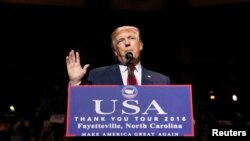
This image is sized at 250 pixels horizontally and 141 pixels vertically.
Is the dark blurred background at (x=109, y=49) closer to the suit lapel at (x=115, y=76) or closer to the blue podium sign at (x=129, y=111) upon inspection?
the suit lapel at (x=115, y=76)

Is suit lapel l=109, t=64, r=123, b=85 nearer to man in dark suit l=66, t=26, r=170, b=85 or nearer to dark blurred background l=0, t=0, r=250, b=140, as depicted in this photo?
man in dark suit l=66, t=26, r=170, b=85

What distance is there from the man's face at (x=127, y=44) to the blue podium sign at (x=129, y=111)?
28.5 inches

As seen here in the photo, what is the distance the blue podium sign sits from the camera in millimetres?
2115

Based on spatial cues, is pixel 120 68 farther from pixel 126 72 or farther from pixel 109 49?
pixel 109 49

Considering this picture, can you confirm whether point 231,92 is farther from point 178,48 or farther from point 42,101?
point 42,101

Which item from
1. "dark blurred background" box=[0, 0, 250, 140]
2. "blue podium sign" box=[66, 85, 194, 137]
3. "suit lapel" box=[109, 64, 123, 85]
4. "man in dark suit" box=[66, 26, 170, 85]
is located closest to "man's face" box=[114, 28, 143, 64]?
"man in dark suit" box=[66, 26, 170, 85]

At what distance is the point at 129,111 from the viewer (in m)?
2.14

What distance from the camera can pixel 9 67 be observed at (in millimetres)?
7402

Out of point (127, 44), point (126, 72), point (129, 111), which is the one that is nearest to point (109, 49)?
point (127, 44)

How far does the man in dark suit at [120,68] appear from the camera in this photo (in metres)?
2.63

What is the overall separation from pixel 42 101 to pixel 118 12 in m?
2.26

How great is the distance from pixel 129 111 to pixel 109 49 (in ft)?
16.9

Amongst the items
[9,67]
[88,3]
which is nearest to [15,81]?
[9,67]

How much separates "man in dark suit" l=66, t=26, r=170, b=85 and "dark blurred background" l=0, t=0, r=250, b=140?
4.18m
